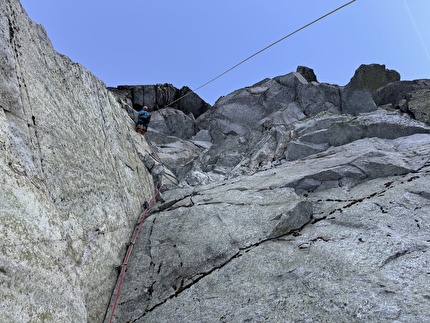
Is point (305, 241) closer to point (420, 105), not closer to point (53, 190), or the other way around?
→ point (53, 190)

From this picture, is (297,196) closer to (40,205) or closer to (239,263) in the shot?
(239,263)

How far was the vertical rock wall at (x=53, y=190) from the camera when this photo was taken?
6725mm

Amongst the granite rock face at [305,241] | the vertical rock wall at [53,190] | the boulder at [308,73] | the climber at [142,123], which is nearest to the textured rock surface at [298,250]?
the granite rock face at [305,241]

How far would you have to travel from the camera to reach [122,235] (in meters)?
12.2

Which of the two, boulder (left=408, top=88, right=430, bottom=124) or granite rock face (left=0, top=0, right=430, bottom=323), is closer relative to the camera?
granite rock face (left=0, top=0, right=430, bottom=323)

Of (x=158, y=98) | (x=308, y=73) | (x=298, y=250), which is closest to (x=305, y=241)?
(x=298, y=250)

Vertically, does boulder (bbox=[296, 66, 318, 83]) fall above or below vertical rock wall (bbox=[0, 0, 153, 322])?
above

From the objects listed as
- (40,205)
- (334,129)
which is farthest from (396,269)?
(334,129)

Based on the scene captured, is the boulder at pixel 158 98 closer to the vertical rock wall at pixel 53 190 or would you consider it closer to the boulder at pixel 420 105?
the boulder at pixel 420 105

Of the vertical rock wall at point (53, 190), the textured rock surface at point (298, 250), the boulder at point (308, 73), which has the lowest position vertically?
the textured rock surface at point (298, 250)

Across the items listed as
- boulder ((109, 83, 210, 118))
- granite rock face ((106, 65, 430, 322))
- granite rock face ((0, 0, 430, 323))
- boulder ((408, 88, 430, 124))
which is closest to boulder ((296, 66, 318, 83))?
boulder ((109, 83, 210, 118))

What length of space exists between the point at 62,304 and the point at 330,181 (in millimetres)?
11146

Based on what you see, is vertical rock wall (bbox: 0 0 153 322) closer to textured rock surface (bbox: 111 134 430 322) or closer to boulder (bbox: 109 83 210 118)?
textured rock surface (bbox: 111 134 430 322)

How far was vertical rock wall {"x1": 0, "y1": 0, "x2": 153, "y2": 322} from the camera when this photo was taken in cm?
673
